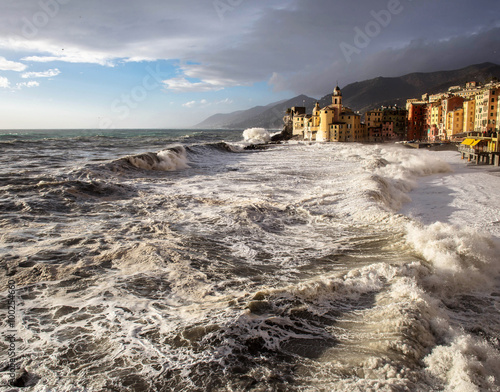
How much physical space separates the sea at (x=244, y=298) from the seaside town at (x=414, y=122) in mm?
31069

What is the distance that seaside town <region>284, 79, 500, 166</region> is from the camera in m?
47.8

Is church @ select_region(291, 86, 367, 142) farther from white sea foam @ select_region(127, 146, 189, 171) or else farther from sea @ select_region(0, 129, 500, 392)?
sea @ select_region(0, 129, 500, 392)

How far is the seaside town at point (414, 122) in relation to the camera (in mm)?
47750

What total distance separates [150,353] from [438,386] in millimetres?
3438

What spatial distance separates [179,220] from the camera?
34.0 ft

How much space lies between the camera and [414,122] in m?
78.4

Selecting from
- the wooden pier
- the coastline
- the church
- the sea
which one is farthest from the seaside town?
the sea

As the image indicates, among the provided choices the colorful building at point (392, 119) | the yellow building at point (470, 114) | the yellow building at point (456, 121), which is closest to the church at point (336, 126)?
the colorful building at point (392, 119)

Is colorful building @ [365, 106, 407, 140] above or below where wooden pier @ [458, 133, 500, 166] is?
above

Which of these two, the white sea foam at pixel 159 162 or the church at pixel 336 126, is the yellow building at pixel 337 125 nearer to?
the church at pixel 336 126

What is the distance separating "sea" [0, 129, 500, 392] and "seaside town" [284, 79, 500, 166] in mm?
31069

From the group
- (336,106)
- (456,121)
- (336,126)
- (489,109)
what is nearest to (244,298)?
(489,109)

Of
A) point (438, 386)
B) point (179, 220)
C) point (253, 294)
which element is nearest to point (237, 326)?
point (253, 294)

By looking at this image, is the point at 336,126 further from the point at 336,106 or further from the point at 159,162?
the point at 159,162
